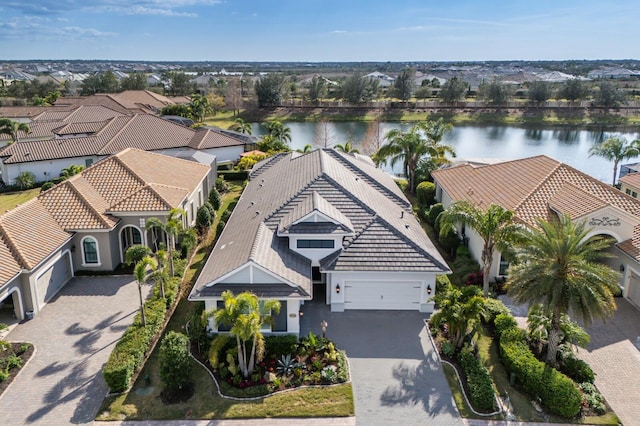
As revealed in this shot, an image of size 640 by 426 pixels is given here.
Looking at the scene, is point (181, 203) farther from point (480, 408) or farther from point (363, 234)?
point (480, 408)

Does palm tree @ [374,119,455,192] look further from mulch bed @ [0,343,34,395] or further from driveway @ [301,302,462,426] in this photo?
mulch bed @ [0,343,34,395]

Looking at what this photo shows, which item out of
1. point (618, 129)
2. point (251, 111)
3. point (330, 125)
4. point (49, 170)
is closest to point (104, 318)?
point (49, 170)

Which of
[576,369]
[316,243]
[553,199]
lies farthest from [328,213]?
[553,199]

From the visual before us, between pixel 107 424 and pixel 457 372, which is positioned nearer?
pixel 107 424

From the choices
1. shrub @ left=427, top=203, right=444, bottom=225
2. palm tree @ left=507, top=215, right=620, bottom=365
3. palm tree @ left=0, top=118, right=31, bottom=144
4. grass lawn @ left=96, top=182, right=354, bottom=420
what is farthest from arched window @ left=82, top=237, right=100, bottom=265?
palm tree @ left=0, top=118, right=31, bottom=144

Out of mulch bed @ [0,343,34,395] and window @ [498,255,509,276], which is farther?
window @ [498,255,509,276]

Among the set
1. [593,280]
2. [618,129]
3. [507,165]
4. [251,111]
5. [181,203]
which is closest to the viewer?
[593,280]
